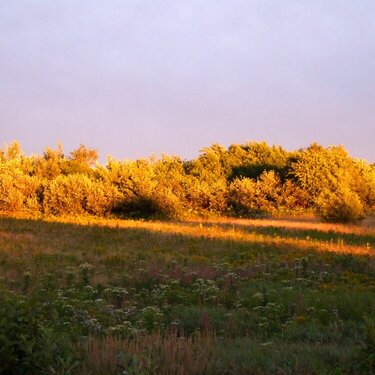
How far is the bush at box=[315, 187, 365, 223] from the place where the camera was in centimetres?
2612

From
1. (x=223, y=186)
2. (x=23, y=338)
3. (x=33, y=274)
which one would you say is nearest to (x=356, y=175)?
(x=223, y=186)

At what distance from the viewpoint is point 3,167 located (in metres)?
34.3

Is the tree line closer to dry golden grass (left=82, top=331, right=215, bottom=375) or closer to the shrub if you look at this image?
the shrub

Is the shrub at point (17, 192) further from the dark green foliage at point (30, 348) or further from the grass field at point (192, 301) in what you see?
the dark green foliage at point (30, 348)

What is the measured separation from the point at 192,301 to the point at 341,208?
1843 centimetres

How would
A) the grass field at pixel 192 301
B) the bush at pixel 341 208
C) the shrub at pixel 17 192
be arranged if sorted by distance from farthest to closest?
the shrub at pixel 17 192
the bush at pixel 341 208
the grass field at pixel 192 301

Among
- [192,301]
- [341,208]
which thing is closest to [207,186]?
[341,208]

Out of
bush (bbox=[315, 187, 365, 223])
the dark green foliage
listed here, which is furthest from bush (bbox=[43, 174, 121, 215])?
the dark green foliage

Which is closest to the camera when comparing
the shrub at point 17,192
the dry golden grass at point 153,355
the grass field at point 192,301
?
the dry golden grass at point 153,355

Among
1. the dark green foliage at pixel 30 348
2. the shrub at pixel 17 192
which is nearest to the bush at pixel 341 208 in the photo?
the shrub at pixel 17 192

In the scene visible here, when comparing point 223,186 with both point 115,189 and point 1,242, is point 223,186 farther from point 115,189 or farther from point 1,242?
Answer: point 1,242

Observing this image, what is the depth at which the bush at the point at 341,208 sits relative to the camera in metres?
26.1

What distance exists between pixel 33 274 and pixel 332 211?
18443mm

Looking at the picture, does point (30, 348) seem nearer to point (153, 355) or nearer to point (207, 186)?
point (153, 355)
